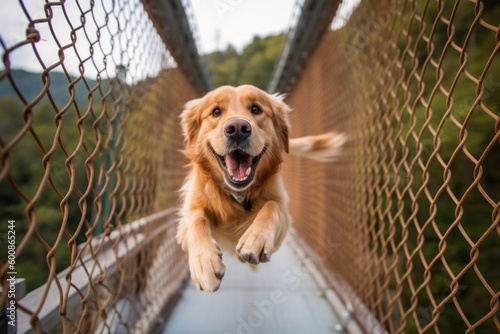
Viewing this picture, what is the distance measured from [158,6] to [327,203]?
3.04 meters

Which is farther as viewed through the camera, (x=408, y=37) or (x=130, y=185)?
(x=130, y=185)

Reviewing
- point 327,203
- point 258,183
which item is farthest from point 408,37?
point 327,203

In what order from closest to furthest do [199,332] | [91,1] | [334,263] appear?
[91,1] → [199,332] → [334,263]

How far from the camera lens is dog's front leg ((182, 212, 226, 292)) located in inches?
47.0

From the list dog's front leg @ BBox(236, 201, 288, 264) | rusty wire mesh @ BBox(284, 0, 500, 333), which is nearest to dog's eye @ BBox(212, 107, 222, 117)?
dog's front leg @ BBox(236, 201, 288, 264)

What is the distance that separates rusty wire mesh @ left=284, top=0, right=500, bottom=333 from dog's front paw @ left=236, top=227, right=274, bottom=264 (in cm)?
72

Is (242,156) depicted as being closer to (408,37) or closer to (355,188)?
(408,37)

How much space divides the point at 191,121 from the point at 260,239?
753mm

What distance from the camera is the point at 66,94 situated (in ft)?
3.59

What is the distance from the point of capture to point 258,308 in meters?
2.80

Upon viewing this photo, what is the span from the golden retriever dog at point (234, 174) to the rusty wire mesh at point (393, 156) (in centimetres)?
63

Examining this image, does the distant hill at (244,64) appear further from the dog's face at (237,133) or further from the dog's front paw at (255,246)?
the dog's front paw at (255,246)

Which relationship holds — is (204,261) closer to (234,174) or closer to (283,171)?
(234,174)

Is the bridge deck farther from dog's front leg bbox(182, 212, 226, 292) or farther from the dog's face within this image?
the dog's face
